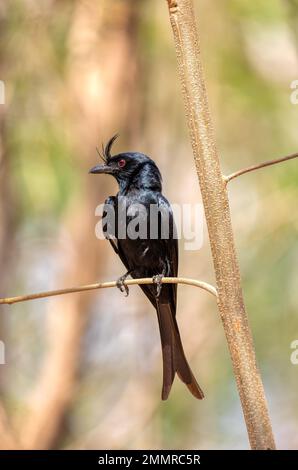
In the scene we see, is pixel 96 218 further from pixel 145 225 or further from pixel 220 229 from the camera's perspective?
pixel 220 229

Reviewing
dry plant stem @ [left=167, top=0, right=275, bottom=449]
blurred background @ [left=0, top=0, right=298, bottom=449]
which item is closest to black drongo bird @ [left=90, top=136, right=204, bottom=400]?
blurred background @ [left=0, top=0, right=298, bottom=449]

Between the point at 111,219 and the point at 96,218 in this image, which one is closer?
the point at 111,219

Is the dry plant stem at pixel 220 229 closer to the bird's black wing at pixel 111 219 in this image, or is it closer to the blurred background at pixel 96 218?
the bird's black wing at pixel 111 219

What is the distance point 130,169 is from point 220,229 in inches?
95.8

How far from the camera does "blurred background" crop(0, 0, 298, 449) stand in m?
6.30

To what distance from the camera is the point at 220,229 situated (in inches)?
82.0

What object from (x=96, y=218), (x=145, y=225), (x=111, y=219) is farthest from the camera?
(x=96, y=218)

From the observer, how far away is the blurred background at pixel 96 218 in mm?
6297

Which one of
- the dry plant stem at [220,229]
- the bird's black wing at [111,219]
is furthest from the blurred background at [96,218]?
the dry plant stem at [220,229]

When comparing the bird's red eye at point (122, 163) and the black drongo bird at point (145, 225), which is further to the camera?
the bird's red eye at point (122, 163)

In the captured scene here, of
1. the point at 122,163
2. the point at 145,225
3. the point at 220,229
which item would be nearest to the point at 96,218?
the point at 122,163

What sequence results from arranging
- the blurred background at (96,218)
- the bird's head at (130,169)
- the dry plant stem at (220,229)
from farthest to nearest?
the blurred background at (96,218) < the bird's head at (130,169) < the dry plant stem at (220,229)

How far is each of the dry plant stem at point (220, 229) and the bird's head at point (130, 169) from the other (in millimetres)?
2203

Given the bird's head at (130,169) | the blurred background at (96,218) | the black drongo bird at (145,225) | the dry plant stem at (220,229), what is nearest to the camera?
the dry plant stem at (220,229)
